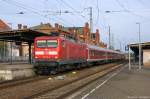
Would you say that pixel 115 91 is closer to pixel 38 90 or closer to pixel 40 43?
pixel 38 90

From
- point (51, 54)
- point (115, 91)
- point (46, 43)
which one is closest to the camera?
point (115, 91)

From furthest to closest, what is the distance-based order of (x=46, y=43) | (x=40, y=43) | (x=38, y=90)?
(x=40, y=43)
(x=46, y=43)
(x=38, y=90)

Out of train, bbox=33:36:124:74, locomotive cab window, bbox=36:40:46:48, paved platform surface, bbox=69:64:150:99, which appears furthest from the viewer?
locomotive cab window, bbox=36:40:46:48

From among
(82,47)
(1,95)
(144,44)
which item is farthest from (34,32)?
(144,44)

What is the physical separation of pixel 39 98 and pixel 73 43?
77.0 ft

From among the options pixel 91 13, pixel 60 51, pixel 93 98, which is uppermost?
pixel 91 13

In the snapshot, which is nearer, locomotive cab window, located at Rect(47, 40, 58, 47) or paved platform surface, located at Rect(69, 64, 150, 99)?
paved platform surface, located at Rect(69, 64, 150, 99)

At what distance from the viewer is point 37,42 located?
33875 millimetres

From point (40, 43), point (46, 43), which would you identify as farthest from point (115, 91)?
point (40, 43)

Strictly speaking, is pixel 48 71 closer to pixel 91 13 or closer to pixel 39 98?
pixel 39 98

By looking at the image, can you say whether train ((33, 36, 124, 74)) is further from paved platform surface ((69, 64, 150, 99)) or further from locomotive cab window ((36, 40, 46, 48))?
paved platform surface ((69, 64, 150, 99))

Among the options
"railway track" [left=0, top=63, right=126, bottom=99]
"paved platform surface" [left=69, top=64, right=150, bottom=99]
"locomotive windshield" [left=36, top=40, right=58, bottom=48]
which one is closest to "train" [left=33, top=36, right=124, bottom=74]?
"locomotive windshield" [left=36, top=40, right=58, bottom=48]

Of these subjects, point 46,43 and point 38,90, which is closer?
point 38,90

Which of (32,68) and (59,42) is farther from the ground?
(59,42)
